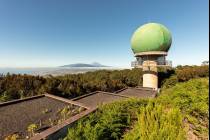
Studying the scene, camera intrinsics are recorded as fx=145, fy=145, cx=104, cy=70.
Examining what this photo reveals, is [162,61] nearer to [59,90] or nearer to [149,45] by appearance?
[149,45]

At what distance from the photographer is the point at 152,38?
2408 centimetres

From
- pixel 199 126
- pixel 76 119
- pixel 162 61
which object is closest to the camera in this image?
pixel 199 126

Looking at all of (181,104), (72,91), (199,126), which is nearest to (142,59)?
(72,91)

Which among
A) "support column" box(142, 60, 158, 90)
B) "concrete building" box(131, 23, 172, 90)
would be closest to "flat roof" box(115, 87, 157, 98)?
"support column" box(142, 60, 158, 90)

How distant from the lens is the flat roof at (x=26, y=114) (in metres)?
6.99

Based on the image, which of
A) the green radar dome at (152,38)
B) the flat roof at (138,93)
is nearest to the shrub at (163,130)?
the flat roof at (138,93)

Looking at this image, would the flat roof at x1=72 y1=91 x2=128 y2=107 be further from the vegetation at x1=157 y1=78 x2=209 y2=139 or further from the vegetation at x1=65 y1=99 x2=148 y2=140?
the vegetation at x1=157 y1=78 x2=209 y2=139

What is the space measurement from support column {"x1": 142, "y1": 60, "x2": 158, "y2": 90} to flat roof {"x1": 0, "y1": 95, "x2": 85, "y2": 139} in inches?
752

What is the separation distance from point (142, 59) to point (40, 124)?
23.3 metres

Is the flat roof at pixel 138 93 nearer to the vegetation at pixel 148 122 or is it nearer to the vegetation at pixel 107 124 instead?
the vegetation at pixel 148 122

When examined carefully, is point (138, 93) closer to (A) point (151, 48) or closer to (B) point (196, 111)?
(A) point (151, 48)

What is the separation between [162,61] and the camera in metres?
26.3

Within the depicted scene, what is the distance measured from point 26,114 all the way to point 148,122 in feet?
22.9

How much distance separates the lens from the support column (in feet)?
86.5
